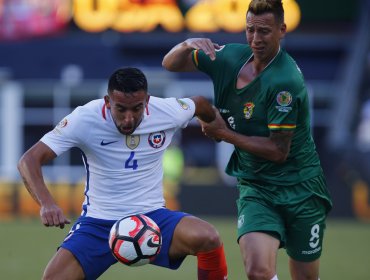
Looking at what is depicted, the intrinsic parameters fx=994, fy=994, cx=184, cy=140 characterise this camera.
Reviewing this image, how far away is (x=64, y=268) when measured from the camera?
6820 millimetres

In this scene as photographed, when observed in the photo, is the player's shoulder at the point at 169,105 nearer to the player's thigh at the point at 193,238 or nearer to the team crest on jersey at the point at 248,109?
the team crest on jersey at the point at 248,109

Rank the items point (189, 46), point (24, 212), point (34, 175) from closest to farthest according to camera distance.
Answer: point (34, 175) → point (189, 46) → point (24, 212)

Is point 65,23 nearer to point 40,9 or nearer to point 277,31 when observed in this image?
point 40,9

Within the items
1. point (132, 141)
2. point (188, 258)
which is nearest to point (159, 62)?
point (188, 258)

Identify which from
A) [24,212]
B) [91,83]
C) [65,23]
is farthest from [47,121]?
[24,212]

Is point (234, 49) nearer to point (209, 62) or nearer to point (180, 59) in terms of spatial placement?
point (209, 62)

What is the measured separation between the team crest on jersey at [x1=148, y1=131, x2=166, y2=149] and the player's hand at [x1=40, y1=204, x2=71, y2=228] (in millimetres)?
986

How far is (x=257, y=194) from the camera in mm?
7266

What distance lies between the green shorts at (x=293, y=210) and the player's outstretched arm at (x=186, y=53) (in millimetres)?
976

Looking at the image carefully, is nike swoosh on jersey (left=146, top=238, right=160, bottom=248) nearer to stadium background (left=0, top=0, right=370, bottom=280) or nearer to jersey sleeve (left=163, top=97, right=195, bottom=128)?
jersey sleeve (left=163, top=97, right=195, bottom=128)

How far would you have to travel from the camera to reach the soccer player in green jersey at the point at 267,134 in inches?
277

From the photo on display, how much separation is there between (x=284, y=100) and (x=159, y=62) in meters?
19.1

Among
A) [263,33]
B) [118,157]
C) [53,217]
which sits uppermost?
[263,33]

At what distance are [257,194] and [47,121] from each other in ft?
69.0
